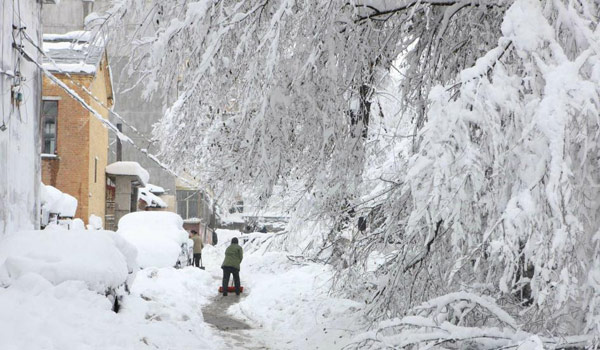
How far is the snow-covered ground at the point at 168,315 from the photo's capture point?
22.1 ft

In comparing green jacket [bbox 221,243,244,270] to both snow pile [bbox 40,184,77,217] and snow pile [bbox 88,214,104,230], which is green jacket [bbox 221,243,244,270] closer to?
snow pile [bbox 40,184,77,217]

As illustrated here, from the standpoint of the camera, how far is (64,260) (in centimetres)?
808

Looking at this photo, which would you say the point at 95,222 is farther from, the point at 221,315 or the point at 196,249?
the point at 221,315

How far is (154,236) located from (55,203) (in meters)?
4.41

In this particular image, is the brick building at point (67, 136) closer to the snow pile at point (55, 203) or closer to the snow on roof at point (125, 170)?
the snow on roof at point (125, 170)

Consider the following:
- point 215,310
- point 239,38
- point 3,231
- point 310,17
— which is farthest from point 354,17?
point 215,310

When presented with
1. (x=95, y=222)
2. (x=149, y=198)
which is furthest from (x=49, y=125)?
(x=149, y=198)

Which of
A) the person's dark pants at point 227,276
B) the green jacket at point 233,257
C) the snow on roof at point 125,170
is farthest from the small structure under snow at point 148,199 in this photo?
the green jacket at point 233,257

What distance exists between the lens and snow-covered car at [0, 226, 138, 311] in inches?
307

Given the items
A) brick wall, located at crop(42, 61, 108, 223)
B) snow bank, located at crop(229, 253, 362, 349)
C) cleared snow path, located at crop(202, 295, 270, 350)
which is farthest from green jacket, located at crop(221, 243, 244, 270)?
brick wall, located at crop(42, 61, 108, 223)

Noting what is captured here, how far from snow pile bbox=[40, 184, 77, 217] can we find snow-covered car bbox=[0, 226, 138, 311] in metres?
6.81

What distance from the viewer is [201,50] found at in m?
5.55

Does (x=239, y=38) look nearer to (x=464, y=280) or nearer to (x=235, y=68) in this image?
(x=235, y=68)

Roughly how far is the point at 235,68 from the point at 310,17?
75cm
